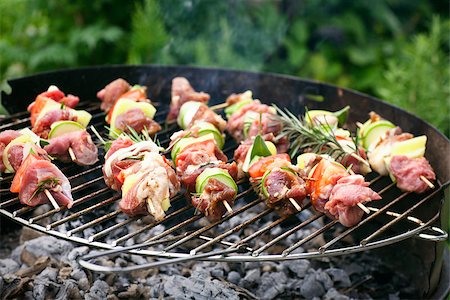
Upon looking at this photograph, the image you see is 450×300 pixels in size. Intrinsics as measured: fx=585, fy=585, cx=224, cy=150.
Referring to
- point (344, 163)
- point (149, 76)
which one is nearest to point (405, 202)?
point (344, 163)

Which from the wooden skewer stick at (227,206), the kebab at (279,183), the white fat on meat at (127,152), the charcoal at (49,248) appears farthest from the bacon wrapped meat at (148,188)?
the charcoal at (49,248)

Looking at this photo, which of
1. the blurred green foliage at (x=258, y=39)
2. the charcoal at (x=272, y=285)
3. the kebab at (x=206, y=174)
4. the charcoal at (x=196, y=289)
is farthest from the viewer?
the blurred green foliage at (x=258, y=39)

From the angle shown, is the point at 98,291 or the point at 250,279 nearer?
the point at 98,291

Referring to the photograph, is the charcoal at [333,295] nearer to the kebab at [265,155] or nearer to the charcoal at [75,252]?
the kebab at [265,155]

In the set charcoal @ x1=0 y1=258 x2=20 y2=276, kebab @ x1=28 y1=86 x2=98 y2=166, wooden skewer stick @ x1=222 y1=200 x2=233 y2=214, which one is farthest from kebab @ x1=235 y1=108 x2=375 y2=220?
charcoal @ x1=0 y1=258 x2=20 y2=276

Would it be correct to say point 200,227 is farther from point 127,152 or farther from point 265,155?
point 127,152

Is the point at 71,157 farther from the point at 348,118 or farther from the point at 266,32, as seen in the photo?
the point at 266,32

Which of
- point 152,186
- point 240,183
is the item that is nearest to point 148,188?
point 152,186
